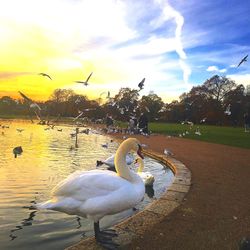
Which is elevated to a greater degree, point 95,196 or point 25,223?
point 95,196

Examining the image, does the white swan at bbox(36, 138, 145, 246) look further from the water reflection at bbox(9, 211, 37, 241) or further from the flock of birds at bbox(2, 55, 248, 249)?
the water reflection at bbox(9, 211, 37, 241)

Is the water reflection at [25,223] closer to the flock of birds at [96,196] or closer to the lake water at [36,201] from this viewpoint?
the lake water at [36,201]

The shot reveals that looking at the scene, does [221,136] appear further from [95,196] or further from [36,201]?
[95,196]

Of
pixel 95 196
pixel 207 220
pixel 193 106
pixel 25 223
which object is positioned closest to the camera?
pixel 95 196

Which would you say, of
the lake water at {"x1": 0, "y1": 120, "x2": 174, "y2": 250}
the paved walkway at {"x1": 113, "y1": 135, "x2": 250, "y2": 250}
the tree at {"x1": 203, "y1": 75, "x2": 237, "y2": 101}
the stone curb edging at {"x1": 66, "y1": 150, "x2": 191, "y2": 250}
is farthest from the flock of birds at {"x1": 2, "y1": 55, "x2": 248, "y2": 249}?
the tree at {"x1": 203, "y1": 75, "x2": 237, "y2": 101}

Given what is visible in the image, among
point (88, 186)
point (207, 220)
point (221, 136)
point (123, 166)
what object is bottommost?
point (207, 220)

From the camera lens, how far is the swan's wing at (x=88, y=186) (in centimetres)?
572

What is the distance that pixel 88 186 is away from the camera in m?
5.73

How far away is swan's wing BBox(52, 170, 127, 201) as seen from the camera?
572 cm

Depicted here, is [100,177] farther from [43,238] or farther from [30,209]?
[30,209]

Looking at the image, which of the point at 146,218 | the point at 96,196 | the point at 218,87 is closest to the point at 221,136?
the point at 146,218

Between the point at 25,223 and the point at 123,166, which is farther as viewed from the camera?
the point at 25,223

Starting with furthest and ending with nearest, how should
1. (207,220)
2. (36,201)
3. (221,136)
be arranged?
(221,136) → (36,201) → (207,220)

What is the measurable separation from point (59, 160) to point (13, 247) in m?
10.3
